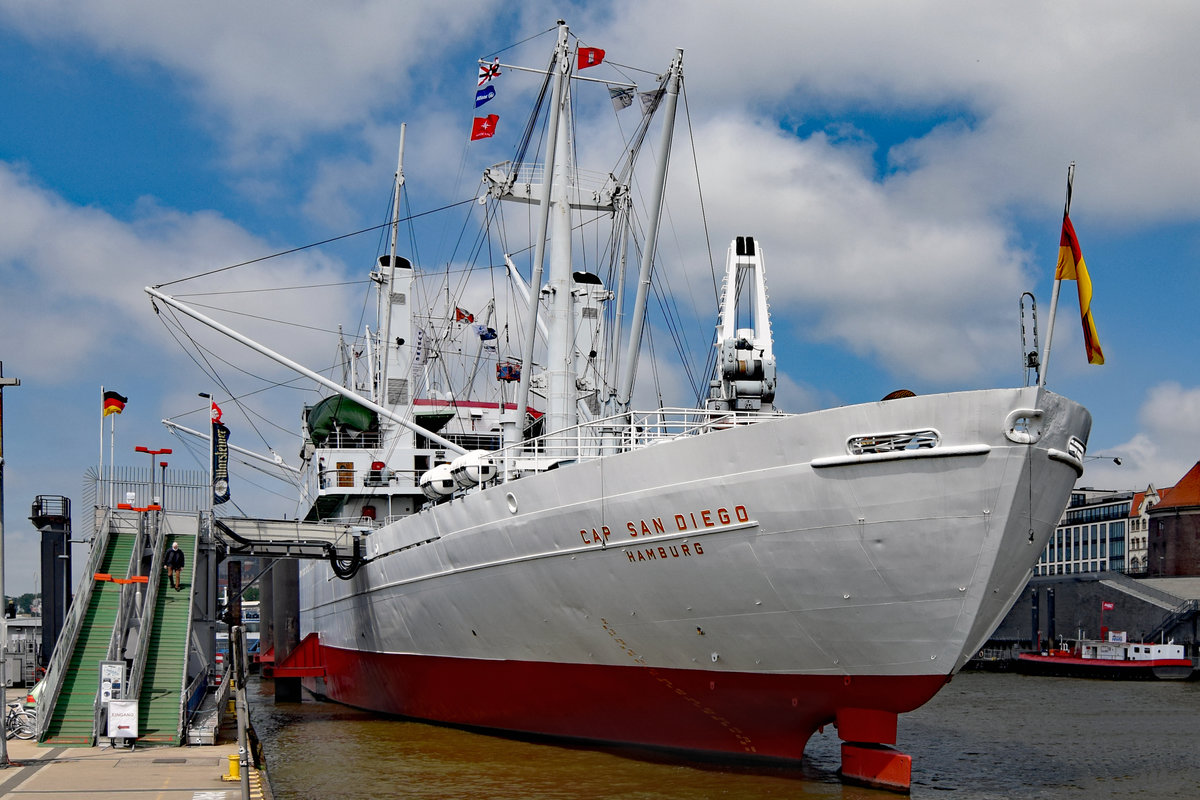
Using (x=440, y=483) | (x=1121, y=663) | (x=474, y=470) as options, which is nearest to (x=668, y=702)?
(x=474, y=470)

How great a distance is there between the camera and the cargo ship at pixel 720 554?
15164 mm

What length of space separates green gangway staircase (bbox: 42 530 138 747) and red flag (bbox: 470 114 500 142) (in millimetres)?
12637

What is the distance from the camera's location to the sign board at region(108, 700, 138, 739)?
57.9 feet

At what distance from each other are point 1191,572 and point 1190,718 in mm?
47963

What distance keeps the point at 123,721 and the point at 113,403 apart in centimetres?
1123

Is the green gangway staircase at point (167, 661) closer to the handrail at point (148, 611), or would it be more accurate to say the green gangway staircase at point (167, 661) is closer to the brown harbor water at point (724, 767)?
the handrail at point (148, 611)

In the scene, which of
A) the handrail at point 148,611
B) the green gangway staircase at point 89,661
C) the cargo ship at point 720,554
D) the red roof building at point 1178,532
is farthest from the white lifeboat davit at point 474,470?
the red roof building at point 1178,532

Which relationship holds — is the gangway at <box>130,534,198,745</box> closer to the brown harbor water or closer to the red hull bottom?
the brown harbor water

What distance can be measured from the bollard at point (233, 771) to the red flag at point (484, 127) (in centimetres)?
1679

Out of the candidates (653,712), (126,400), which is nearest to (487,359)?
A: (126,400)

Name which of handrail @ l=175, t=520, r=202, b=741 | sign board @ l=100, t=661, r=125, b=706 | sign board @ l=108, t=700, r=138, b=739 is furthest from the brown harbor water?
sign board @ l=100, t=661, r=125, b=706

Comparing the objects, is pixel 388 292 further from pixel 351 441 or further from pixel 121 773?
pixel 121 773

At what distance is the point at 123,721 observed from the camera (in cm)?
1766

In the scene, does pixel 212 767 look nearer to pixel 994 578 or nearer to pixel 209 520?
pixel 209 520
